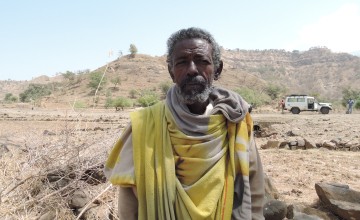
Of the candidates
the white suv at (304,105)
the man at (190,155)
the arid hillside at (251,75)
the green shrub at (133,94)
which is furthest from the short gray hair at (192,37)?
the green shrub at (133,94)

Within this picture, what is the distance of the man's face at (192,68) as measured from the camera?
5.48ft

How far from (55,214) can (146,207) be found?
100 inches

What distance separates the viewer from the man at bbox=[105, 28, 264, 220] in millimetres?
1589

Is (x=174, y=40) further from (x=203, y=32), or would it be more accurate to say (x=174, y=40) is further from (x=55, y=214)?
(x=55, y=214)

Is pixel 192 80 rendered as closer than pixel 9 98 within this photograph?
Yes

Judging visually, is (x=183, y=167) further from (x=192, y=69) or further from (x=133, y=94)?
(x=133, y=94)

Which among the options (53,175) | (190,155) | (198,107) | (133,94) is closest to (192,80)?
(198,107)

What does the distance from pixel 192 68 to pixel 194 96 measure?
0.13 metres

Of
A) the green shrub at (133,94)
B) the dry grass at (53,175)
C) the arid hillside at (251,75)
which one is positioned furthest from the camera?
the arid hillside at (251,75)

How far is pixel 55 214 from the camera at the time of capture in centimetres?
381

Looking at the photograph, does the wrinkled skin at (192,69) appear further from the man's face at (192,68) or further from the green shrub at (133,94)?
the green shrub at (133,94)

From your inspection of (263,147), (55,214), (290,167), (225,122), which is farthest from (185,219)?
(263,147)

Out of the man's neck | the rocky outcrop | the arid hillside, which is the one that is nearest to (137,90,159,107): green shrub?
the man's neck

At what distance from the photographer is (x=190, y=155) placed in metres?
1.62
